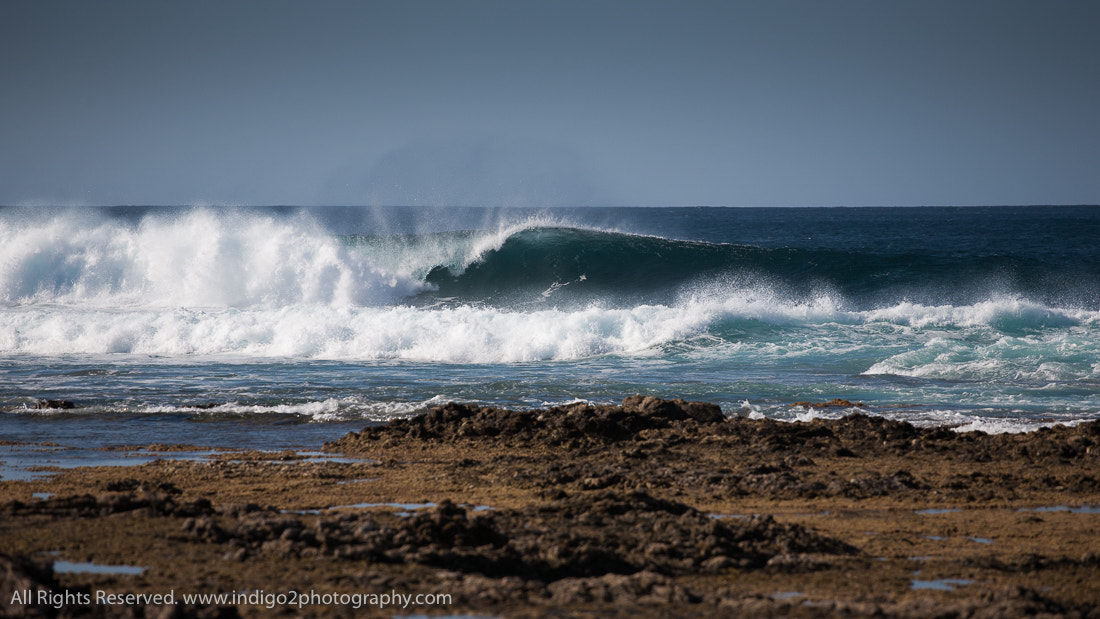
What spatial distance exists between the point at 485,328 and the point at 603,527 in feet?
43.1

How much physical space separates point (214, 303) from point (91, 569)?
2200cm

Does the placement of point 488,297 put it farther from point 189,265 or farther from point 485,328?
point 189,265

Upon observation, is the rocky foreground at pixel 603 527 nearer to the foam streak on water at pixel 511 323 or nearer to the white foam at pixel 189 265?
the foam streak on water at pixel 511 323

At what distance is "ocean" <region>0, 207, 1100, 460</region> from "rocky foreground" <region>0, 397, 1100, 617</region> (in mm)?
2256

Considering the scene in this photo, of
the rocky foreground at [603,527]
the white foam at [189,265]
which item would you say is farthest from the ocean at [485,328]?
the rocky foreground at [603,527]

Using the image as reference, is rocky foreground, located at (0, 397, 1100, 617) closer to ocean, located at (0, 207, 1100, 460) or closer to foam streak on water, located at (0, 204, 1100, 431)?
ocean, located at (0, 207, 1100, 460)

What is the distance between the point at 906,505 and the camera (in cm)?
653

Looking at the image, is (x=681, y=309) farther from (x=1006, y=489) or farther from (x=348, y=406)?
(x=1006, y=489)

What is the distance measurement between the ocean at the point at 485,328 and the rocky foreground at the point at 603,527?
226 centimetres

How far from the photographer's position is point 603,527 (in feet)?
18.0

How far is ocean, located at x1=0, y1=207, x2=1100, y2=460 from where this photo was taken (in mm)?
12148

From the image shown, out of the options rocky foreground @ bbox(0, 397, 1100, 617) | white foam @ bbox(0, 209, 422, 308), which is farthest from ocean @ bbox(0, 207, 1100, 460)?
rocky foreground @ bbox(0, 397, 1100, 617)

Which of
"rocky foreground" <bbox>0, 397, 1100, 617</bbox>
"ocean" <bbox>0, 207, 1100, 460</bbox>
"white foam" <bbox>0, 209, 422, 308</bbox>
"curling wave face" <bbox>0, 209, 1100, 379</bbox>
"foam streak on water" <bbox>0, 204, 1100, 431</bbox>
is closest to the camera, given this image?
"rocky foreground" <bbox>0, 397, 1100, 617</bbox>

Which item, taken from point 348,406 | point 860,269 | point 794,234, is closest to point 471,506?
point 348,406
